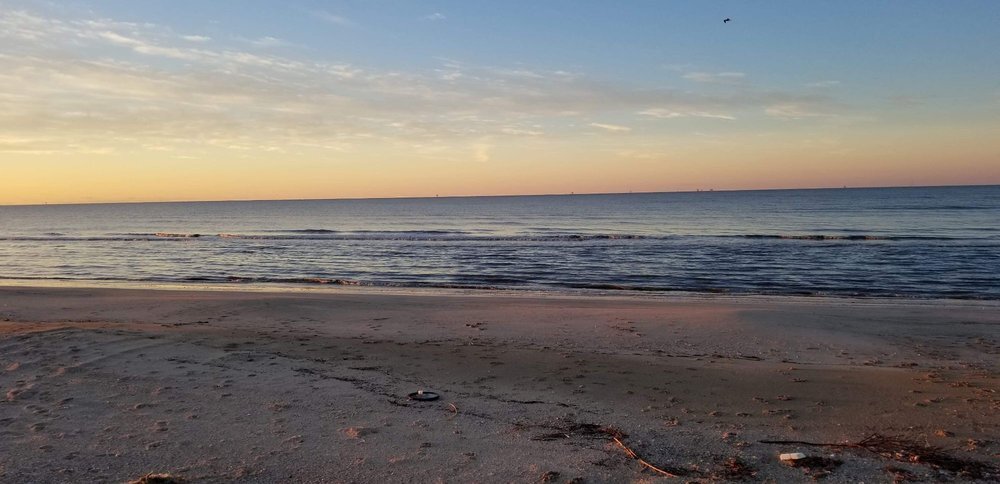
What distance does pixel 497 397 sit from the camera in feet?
24.1

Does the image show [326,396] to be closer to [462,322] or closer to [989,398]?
[462,322]

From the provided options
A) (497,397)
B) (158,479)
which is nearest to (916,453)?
(497,397)

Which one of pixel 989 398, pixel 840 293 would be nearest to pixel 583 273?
pixel 840 293

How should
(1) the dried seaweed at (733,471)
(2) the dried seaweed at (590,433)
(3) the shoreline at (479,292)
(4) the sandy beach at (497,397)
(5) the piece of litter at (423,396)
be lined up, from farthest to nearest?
1. (3) the shoreline at (479,292)
2. (5) the piece of litter at (423,396)
3. (2) the dried seaweed at (590,433)
4. (4) the sandy beach at (497,397)
5. (1) the dried seaweed at (733,471)

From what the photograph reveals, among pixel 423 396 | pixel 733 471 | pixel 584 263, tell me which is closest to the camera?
pixel 733 471

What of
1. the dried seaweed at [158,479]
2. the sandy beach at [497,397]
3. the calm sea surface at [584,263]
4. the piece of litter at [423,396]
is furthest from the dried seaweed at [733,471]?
the calm sea surface at [584,263]

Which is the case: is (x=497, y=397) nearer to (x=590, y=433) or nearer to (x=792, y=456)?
(x=590, y=433)

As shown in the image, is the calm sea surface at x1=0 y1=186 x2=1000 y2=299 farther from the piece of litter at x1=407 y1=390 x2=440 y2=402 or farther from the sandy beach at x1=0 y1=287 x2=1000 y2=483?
the piece of litter at x1=407 y1=390 x2=440 y2=402

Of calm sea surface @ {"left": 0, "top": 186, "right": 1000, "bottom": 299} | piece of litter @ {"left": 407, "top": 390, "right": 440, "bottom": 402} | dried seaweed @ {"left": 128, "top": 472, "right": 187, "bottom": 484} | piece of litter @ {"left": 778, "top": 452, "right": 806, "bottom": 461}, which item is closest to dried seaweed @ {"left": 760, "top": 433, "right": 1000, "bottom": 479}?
piece of litter @ {"left": 778, "top": 452, "right": 806, "bottom": 461}

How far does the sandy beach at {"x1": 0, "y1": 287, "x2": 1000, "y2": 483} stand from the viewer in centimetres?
520

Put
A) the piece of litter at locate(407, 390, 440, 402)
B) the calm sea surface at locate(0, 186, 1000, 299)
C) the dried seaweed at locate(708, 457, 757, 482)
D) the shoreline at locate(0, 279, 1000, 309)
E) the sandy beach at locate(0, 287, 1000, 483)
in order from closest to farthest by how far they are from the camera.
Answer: the dried seaweed at locate(708, 457, 757, 482) → the sandy beach at locate(0, 287, 1000, 483) → the piece of litter at locate(407, 390, 440, 402) → the shoreline at locate(0, 279, 1000, 309) → the calm sea surface at locate(0, 186, 1000, 299)

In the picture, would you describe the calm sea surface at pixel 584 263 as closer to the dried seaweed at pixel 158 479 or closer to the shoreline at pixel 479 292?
the shoreline at pixel 479 292

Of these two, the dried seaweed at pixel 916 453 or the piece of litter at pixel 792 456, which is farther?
the piece of litter at pixel 792 456

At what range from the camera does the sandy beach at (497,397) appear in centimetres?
520
